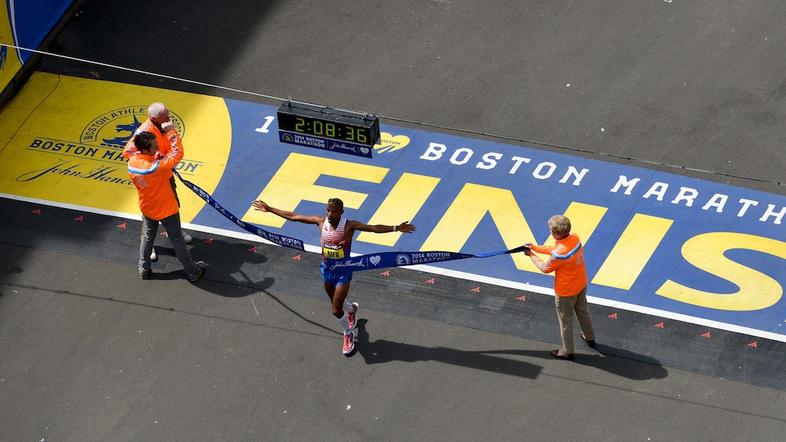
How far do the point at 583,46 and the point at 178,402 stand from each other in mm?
9627

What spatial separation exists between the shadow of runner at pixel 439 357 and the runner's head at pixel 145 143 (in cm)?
363

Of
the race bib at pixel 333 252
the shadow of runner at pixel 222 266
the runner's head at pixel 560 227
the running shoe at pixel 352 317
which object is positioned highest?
the runner's head at pixel 560 227

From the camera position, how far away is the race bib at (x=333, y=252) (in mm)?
14164

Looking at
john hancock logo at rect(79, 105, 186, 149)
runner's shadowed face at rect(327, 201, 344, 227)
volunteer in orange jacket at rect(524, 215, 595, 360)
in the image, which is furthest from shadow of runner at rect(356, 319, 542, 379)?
john hancock logo at rect(79, 105, 186, 149)

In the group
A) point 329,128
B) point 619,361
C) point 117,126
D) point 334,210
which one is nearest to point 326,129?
point 329,128

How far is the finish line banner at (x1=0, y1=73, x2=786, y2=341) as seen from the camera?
51.2 ft

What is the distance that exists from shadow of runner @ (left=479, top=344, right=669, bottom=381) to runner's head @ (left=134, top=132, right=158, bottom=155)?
5.06 m

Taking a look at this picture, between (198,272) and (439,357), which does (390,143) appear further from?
(439,357)

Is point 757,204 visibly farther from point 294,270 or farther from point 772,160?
point 294,270

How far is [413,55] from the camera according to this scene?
66.1ft

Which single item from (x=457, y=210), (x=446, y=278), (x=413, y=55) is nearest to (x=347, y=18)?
(x=413, y=55)

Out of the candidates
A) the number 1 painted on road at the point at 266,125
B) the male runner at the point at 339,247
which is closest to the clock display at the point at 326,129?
the male runner at the point at 339,247

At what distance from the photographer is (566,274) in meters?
13.7

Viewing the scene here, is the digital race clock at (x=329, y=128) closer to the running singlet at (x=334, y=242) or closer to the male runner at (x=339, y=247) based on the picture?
the male runner at (x=339, y=247)
